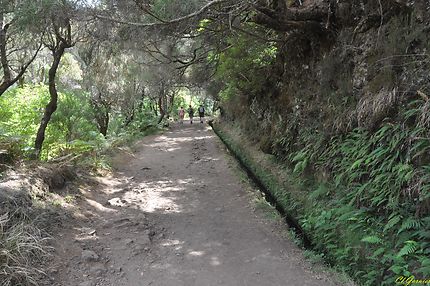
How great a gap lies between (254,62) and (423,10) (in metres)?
7.27

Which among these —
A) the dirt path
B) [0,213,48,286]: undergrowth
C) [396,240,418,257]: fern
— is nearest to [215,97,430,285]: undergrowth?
[396,240,418,257]: fern

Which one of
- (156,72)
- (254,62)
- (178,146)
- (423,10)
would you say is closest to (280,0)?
(423,10)

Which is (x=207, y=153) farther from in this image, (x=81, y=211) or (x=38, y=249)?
(x=38, y=249)

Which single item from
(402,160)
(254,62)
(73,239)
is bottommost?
(73,239)

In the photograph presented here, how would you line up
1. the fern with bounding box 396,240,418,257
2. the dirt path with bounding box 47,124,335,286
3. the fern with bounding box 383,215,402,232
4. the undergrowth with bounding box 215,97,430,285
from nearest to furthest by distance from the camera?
the fern with bounding box 396,240,418,257, the undergrowth with bounding box 215,97,430,285, the fern with bounding box 383,215,402,232, the dirt path with bounding box 47,124,335,286

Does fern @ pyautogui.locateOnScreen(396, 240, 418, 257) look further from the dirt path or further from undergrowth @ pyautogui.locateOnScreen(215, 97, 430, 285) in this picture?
the dirt path

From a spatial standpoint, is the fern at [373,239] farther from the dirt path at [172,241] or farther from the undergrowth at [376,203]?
the dirt path at [172,241]

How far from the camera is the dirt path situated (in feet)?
17.0

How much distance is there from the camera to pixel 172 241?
21.3 ft

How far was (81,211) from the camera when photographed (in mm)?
7281

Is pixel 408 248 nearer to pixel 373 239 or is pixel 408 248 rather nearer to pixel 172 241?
pixel 373 239

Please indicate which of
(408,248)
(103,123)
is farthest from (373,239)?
(103,123)

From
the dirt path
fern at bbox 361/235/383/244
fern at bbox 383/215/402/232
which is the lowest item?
the dirt path

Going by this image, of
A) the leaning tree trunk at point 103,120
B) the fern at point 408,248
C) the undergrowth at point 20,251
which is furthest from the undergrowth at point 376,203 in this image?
the leaning tree trunk at point 103,120
